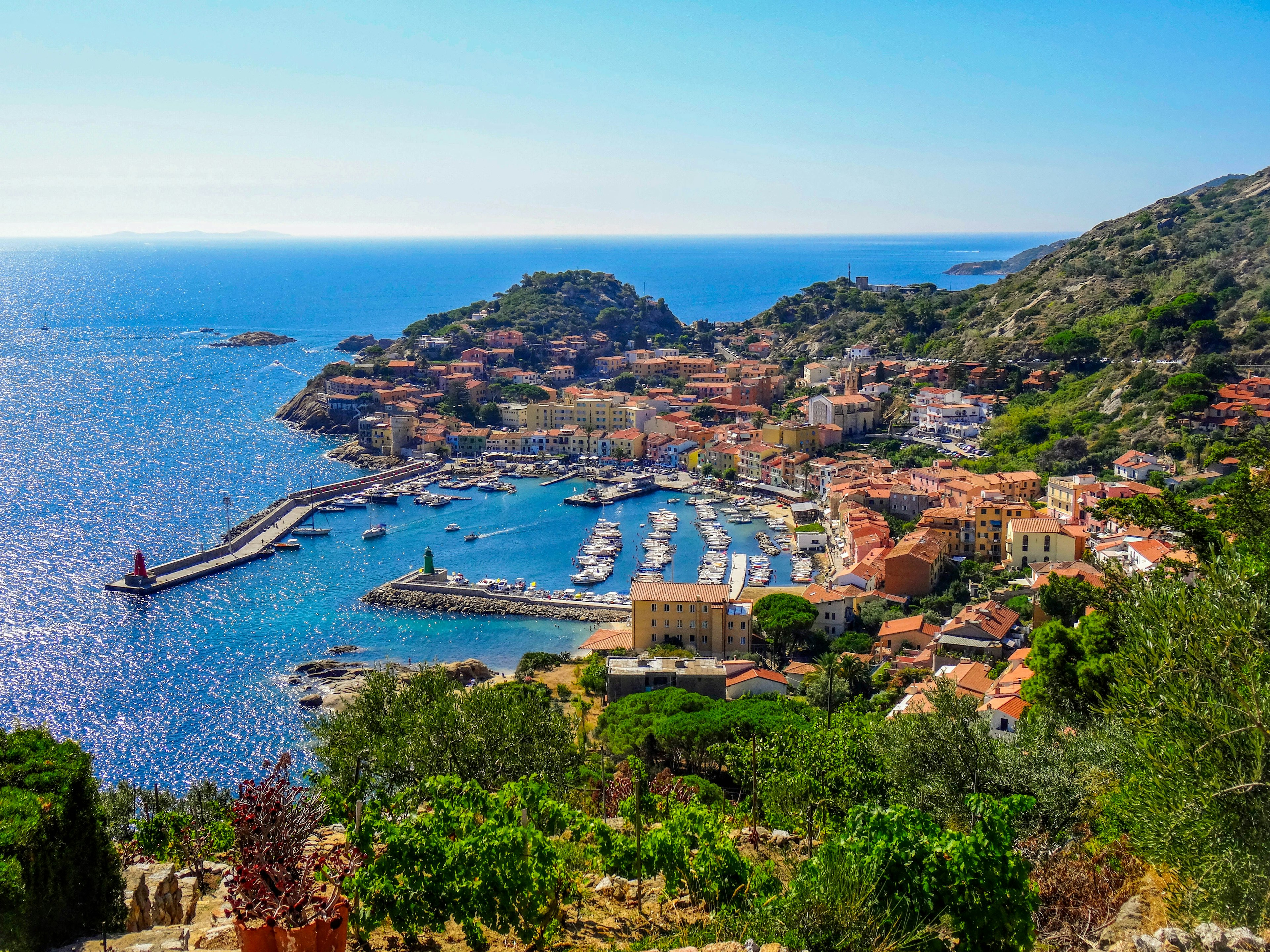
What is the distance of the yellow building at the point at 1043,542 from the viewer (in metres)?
26.1

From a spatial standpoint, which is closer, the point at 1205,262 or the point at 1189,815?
the point at 1189,815

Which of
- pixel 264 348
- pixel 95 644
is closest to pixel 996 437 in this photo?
pixel 95 644

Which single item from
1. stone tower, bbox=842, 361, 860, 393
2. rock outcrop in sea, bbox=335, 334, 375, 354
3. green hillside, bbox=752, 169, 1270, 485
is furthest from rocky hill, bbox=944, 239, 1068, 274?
rock outcrop in sea, bbox=335, 334, 375, 354

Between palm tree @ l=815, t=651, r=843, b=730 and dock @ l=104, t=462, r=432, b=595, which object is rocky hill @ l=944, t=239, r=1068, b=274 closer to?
dock @ l=104, t=462, r=432, b=595

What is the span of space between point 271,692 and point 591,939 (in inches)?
713

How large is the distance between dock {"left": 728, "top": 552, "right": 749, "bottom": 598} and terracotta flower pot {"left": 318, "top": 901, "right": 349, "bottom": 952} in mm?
21467

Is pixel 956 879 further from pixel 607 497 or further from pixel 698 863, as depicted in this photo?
pixel 607 497

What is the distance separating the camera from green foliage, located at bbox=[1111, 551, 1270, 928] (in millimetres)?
5297

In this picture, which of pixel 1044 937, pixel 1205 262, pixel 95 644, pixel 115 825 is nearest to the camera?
pixel 1044 937

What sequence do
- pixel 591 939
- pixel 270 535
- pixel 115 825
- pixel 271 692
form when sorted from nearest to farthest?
pixel 591 939 < pixel 115 825 < pixel 271 692 < pixel 270 535

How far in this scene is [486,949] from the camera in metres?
5.98

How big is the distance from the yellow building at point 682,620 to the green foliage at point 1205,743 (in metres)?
16.4

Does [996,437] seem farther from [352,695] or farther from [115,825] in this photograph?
[115,825]

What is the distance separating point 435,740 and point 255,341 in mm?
78383
